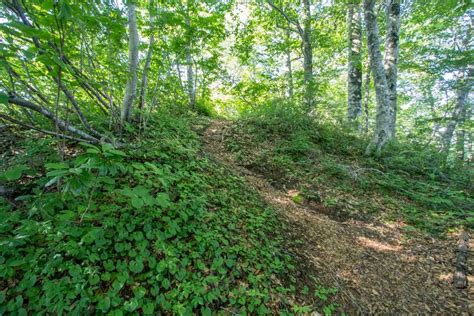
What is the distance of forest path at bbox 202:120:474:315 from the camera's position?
2.41 metres

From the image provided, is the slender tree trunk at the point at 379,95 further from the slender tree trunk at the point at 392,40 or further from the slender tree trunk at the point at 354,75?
the slender tree trunk at the point at 354,75

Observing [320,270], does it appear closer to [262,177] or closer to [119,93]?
[262,177]

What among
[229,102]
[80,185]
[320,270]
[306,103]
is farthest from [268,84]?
[80,185]

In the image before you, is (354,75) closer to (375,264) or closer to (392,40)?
(392,40)

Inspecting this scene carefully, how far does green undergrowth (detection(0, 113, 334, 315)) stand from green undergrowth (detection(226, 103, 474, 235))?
2099 mm

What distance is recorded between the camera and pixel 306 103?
6.78 m

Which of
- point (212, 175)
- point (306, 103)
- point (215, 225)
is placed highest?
point (306, 103)

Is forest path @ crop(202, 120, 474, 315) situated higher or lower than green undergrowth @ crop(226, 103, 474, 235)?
lower

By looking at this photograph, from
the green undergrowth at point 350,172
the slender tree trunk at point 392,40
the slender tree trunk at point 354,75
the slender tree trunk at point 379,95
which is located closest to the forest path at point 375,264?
the green undergrowth at point 350,172

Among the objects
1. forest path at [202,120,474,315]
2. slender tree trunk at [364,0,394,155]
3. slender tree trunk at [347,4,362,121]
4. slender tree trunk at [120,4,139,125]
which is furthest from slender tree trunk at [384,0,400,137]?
slender tree trunk at [120,4,139,125]

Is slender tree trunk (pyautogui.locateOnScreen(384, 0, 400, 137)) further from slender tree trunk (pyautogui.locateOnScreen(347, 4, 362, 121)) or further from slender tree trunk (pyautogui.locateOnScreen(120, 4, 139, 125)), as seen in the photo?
slender tree trunk (pyautogui.locateOnScreen(120, 4, 139, 125))

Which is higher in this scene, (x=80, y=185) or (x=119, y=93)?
(x=119, y=93)

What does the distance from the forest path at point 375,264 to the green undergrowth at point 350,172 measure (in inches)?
14.8

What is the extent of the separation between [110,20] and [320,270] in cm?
406
